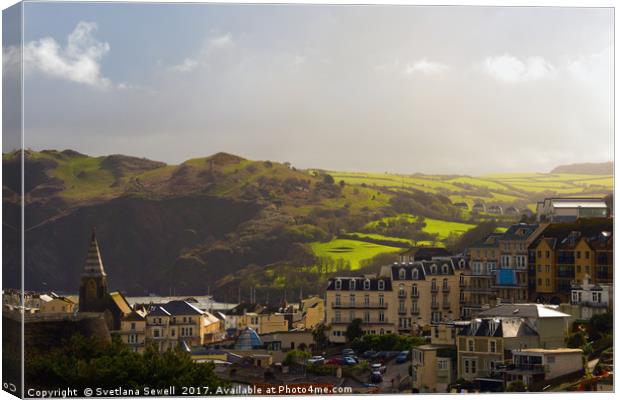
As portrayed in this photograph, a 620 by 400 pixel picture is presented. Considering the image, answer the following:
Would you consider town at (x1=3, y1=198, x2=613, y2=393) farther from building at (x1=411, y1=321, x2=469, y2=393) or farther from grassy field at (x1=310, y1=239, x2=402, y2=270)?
grassy field at (x1=310, y1=239, x2=402, y2=270)

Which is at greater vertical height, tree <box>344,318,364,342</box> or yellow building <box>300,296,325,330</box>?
yellow building <box>300,296,325,330</box>

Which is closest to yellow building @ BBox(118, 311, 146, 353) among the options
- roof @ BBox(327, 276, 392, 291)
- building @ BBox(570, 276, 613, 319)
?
roof @ BBox(327, 276, 392, 291)

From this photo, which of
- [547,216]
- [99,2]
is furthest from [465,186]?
[99,2]

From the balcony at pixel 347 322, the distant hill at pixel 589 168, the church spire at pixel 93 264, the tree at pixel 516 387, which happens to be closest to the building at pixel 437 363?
the balcony at pixel 347 322

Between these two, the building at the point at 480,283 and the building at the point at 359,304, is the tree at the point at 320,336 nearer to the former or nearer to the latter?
the building at the point at 359,304

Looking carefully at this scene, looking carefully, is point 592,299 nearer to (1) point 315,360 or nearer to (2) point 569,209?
(2) point 569,209

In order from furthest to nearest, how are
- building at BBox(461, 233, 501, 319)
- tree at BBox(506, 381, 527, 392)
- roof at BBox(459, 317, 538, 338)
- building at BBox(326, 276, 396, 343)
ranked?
1. building at BBox(461, 233, 501, 319)
2. building at BBox(326, 276, 396, 343)
3. roof at BBox(459, 317, 538, 338)
4. tree at BBox(506, 381, 527, 392)
